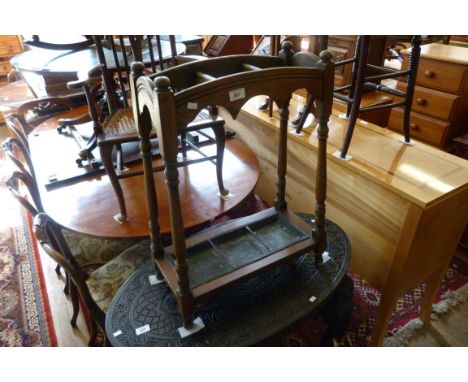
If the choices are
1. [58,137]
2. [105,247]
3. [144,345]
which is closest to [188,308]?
[144,345]

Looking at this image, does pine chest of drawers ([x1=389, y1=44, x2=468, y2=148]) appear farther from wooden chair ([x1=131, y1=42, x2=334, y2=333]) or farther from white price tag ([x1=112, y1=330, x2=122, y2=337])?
white price tag ([x1=112, y1=330, x2=122, y2=337])

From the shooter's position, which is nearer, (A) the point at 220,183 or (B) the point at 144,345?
(B) the point at 144,345

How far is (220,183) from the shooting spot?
59.3 inches

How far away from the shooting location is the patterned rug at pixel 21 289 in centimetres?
156

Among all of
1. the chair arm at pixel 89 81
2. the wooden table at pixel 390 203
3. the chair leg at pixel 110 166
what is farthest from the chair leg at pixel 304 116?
the chair arm at pixel 89 81

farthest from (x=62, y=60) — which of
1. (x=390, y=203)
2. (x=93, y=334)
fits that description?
(x=390, y=203)

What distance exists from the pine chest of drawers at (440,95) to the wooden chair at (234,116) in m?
1.58

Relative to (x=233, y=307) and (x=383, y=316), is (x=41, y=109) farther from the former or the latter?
(x=383, y=316)

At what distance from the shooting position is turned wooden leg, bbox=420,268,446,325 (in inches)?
56.5

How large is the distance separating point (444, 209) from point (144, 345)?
1010 mm

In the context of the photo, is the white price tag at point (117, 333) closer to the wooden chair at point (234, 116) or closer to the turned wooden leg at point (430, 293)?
the wooden chair at point (234, 116)

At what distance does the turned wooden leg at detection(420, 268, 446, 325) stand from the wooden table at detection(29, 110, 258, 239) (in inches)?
32.8

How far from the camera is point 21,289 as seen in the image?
5.90ft

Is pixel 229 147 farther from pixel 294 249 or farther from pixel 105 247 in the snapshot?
pixel 294 249
